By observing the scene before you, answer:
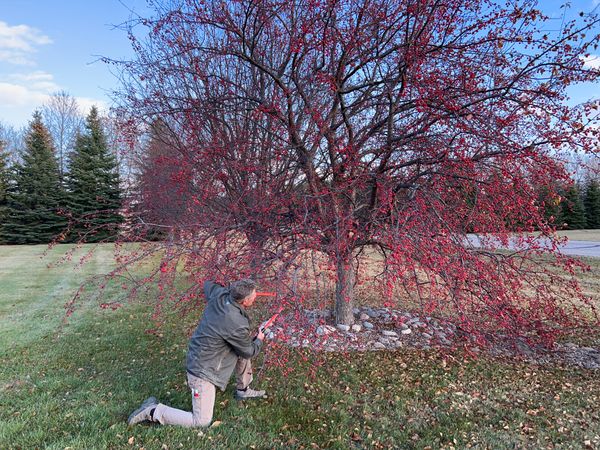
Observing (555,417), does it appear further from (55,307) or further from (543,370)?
(55,307)

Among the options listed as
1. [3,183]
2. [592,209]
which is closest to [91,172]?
[3,183]

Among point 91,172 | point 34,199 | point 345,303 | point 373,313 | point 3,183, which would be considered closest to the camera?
point 345,303

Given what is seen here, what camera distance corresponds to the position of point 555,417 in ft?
11.1

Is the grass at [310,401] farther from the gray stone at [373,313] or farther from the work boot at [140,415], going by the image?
the gray stone at [373,313]

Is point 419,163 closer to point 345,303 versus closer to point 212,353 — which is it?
point 345,303

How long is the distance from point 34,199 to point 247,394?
2501 centimetres

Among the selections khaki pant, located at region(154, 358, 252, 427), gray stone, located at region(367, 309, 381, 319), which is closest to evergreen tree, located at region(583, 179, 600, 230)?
gray stone, located at region(367, 309, 381, 319)

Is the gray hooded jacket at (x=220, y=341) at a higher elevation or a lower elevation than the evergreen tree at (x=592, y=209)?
lower

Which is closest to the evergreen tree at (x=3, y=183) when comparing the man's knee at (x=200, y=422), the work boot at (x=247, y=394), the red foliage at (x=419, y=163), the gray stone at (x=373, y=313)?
the red foliage at (x=419, y=163)

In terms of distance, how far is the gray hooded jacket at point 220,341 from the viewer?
10.6ft

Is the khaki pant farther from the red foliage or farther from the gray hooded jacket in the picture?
the red foliage

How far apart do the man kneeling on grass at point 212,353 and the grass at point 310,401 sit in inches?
4.9

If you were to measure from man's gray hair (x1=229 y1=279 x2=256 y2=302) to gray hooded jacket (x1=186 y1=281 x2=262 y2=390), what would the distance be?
0.05m

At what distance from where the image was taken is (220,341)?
326 centimetres
